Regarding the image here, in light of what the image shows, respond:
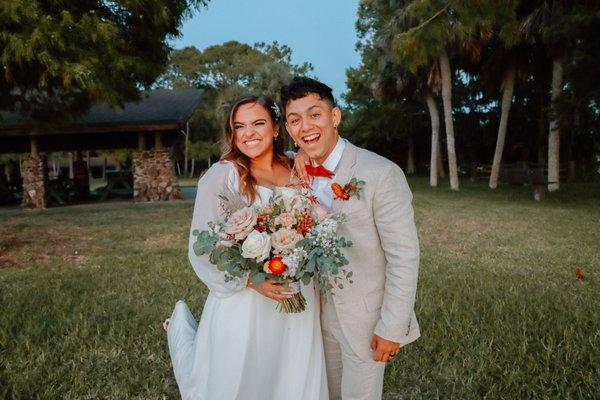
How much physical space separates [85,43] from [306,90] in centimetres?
828

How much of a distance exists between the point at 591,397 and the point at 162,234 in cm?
910

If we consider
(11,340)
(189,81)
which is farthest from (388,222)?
(189,81)

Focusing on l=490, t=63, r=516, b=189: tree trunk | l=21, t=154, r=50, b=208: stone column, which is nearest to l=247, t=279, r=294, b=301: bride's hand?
l=21, t=154, r=50, b=208: stone column

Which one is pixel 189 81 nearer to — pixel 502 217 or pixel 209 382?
pixel 502 217

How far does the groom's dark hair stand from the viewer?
2.52m

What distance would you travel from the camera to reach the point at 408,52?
8016mm

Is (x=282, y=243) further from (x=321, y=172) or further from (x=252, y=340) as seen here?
(x=252, y=340)

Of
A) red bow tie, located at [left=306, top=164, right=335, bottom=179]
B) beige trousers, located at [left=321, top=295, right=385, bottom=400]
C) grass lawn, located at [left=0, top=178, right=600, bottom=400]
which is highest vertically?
red bow tie, located at [left=306, top=164, right=335, bottom=179]

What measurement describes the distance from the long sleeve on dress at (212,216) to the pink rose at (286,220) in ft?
1.66

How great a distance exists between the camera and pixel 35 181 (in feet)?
61.8

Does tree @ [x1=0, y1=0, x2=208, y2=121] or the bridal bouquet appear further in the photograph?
tree @ [x1=0, y1=0, x2=208, y2=121]

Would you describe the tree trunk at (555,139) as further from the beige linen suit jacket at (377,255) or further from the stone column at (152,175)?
the beige linen suit jacket at (377,255)

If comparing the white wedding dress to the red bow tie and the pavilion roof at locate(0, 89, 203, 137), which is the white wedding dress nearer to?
the red bow tie

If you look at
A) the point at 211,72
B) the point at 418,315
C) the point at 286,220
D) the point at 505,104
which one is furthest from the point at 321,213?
the point at 211,72
